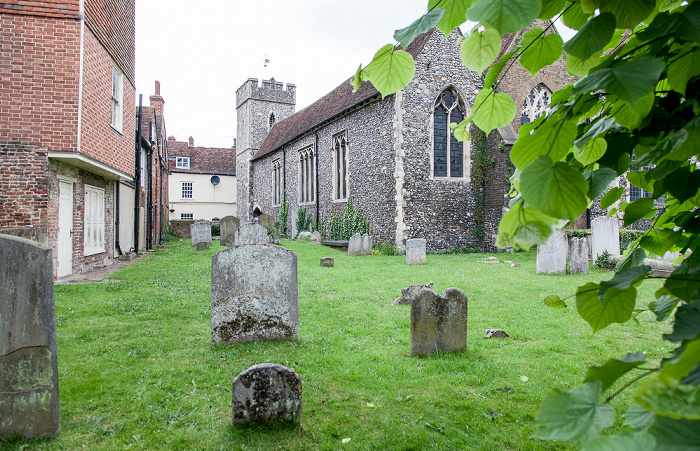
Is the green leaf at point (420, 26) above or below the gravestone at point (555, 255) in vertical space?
above

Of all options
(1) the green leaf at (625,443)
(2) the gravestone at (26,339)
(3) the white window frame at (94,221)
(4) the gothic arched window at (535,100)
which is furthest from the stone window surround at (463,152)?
(1) the green leaf at (625,443)

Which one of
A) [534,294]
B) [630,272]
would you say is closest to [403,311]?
[534,294]

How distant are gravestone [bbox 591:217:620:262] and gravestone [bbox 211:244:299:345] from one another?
10.5 meters

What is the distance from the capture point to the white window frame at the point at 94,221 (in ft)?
39.6

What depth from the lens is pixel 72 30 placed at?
9703mm

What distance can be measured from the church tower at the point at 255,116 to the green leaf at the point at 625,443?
122ft

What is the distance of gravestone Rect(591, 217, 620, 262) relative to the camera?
12.4 meters

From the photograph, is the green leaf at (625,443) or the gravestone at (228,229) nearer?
the green leaf at (625,443)

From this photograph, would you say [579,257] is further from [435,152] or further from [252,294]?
[252,294]

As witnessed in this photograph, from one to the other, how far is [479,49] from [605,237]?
43.9 feet

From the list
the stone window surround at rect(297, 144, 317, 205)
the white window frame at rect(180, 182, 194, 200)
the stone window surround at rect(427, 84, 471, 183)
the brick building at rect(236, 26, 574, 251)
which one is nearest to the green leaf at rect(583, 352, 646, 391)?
the brick building at rect(236, 26, 574, 251)

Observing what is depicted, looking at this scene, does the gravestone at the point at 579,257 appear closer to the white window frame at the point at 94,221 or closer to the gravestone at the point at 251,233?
the gravestone at the point at 251,233

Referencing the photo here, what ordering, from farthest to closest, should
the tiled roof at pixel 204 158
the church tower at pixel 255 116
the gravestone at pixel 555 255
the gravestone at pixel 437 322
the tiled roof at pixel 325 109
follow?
the tiled roof at pixel 204 158
the church tower at pixel 255 116
the tiled roof at pixel 325 109
the gravestone at pixel 555 255
the gravestone at pixel 437 322

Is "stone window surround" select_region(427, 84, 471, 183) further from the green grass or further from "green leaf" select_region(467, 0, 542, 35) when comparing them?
"green leaf" select_region(467, 0, 542, 35)
